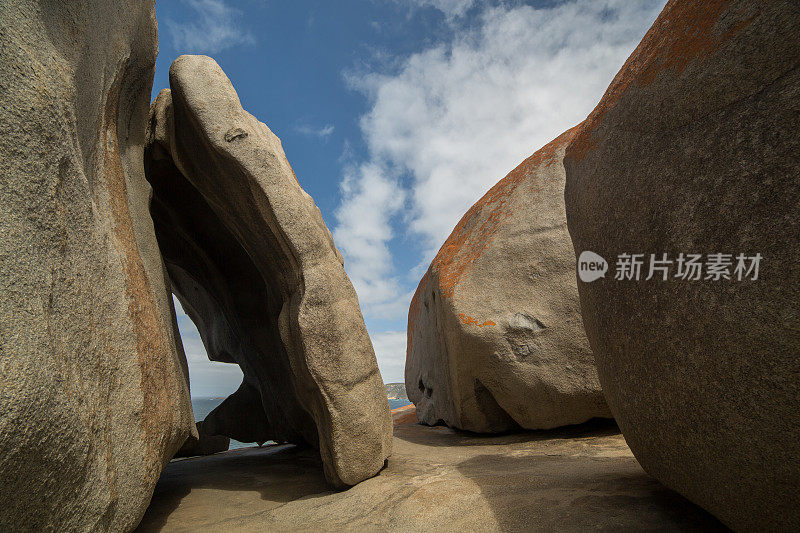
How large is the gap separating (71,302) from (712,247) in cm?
218

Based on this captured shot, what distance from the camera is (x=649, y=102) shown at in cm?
171

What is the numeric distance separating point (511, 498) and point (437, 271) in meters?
3.25

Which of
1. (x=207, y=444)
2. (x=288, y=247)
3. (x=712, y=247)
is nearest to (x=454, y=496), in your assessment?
(x=712, y=247)

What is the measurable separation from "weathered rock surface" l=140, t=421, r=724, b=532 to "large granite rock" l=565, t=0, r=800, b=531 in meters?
0.29

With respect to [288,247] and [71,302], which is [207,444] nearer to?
[288,247]

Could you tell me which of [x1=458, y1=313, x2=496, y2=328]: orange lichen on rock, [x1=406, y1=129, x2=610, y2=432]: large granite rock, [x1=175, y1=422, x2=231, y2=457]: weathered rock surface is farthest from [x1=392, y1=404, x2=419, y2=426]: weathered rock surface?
[x1=458, y1=313, x2=496, y2=328]: orange lichen on rock

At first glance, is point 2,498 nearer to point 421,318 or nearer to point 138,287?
point 138,287

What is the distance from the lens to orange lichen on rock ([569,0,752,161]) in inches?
59.3

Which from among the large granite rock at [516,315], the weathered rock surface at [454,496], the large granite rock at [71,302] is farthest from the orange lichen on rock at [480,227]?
the large granite rock at [71,302]

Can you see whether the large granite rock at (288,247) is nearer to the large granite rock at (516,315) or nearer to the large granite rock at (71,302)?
the large granite rock at (71,302)

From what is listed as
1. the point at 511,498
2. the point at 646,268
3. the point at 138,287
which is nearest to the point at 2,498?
the point at 138,287

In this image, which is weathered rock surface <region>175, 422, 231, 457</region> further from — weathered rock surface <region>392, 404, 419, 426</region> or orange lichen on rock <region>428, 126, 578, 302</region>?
orange lichen on rock <region>428, 126, 578, 302</region>

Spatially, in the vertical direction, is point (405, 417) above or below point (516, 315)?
below

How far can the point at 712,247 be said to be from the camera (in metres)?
1.35
